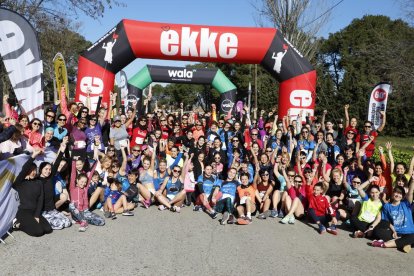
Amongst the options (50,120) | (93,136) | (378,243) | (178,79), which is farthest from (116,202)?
(178,79)

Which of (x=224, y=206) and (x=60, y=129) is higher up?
(x=60, y=129)

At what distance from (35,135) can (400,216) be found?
593 centimetres

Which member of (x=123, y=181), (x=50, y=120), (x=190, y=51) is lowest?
(x=123, y=181)

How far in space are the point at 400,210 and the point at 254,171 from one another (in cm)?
298

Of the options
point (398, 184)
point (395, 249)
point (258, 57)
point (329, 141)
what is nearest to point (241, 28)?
point (258, 57)

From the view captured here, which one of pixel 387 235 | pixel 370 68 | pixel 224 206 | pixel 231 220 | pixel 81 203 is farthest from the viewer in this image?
pixel 370 68

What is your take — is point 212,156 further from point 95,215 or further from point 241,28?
point 241,28

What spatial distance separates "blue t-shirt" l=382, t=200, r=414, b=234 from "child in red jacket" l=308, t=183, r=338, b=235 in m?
0.83

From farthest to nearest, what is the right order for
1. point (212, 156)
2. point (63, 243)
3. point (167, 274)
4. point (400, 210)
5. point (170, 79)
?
point (170, 79) < point (212, 156) < point (400, 210) < point (63, 243) < point (167, 274)

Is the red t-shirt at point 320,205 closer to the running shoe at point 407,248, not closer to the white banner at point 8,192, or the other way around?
the running shoe at point 407,248

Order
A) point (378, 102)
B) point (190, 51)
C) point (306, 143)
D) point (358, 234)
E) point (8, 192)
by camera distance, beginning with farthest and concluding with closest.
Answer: point (190, 51), point (378, 102), point (306, 143), point (358, 234), point (8, 192)

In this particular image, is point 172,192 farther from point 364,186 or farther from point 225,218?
point 364,186

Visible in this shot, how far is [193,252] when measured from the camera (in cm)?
504

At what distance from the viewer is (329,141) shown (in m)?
8.56
